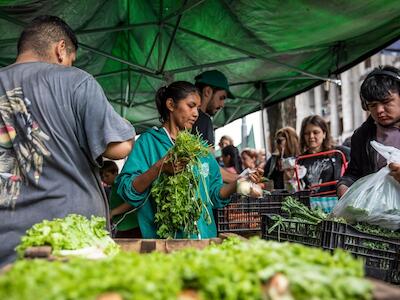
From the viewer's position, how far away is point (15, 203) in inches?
124

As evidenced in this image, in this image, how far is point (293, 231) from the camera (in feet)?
12.3

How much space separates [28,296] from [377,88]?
3.00m

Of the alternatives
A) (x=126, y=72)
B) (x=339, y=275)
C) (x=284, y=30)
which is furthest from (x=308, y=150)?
(x=339, y=275)

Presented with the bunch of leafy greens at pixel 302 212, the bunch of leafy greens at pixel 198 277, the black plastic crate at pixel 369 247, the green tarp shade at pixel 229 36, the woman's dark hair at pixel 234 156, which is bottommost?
the black plastic crate at pixel 369 247

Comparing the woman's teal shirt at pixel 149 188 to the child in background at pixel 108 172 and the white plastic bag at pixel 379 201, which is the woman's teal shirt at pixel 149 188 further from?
the child in background at pixel 108 172

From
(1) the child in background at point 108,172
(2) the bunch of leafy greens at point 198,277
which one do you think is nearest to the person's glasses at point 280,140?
(1) the child in background at point 108,172

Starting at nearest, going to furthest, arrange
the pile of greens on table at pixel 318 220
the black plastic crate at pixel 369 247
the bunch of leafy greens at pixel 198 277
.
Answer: the bunch of leafy greens at pixel 198 277, the black plastic crate at pixel 369 247, the pile of greens on table at pixel 318 220

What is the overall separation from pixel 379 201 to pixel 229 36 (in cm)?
492

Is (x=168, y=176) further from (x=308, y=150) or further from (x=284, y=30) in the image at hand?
(x=284, y=30)

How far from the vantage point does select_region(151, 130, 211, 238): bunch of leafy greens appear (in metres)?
4.00

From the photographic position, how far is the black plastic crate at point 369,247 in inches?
134

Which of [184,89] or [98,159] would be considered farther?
[184,89]

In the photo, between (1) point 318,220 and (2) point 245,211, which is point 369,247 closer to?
(1) point 318,220

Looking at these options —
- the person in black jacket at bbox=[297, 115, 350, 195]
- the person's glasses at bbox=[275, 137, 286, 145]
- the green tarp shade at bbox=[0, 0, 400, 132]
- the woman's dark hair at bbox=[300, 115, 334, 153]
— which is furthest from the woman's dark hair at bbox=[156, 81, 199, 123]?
the person's glasses at bbox=[275, 137, 286, 145]
